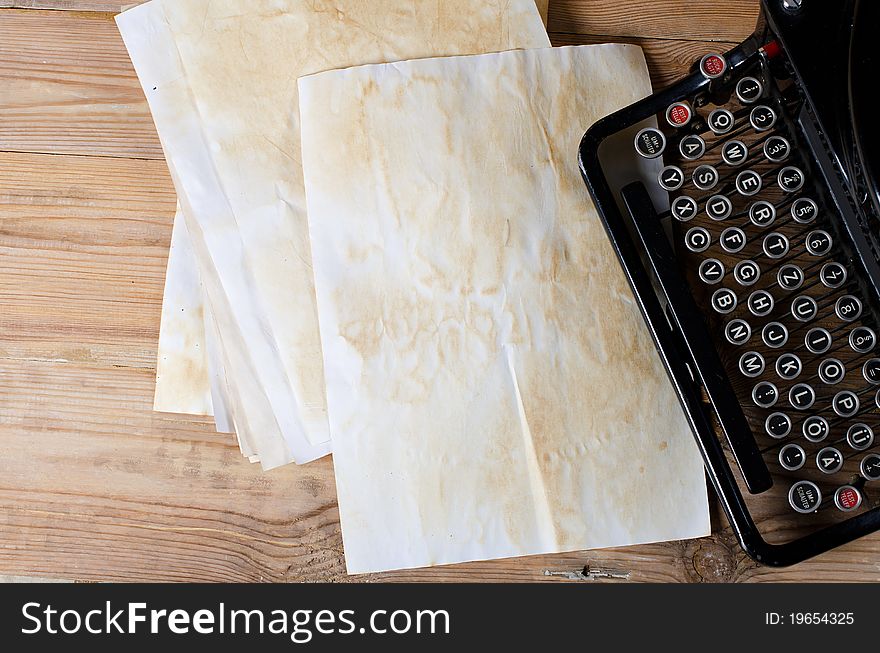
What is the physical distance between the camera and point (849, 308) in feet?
2.36

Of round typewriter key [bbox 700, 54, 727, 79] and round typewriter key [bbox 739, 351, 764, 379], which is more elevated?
round typewriter key [bbox 700, 54, 727, 79]

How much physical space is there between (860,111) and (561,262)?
30cm

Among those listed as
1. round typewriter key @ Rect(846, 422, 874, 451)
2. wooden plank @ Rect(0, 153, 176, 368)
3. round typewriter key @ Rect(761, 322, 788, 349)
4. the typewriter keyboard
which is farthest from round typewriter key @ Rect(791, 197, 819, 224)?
wooden plank @ Rect(0, 153, 176, 368)

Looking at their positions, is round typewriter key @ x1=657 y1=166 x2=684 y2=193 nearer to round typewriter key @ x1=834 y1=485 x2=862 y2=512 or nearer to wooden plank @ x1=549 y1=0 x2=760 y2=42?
wooden plank @ x1=549 y1=0 x2=760 y2=42

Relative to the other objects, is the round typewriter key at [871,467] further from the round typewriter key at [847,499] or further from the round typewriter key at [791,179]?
the round typewriter key at [791,179]

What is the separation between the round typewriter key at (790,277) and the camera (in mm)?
721

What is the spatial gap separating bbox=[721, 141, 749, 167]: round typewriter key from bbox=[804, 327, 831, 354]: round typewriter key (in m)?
0.18

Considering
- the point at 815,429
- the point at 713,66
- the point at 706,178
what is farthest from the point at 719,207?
the point at 815,429

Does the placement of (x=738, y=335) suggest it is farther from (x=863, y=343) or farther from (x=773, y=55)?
(x=773, y=55)

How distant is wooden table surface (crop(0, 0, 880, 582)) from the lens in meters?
0.82

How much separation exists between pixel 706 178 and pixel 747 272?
0.10 meters

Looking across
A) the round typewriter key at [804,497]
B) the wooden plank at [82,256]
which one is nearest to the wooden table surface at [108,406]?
the wooden plank at [82,256]

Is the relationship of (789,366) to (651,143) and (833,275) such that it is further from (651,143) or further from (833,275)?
(651,143)

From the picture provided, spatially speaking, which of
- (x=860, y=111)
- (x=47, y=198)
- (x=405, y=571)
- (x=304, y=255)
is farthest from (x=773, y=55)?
(x=47, y=198)
